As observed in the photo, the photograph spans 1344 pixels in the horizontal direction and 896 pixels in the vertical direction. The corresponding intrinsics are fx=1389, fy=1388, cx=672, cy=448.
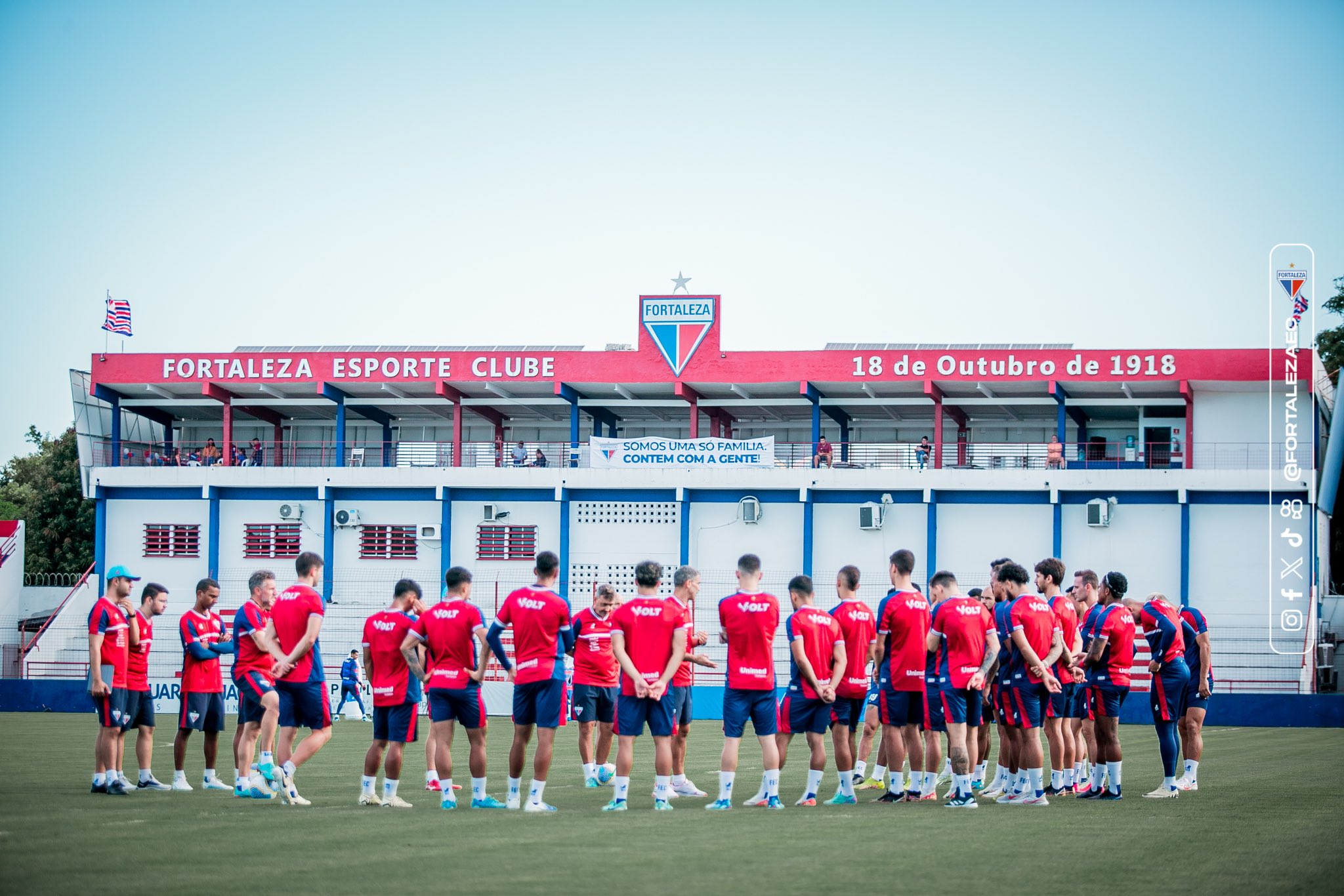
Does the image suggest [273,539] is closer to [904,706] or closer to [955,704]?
[904,706]


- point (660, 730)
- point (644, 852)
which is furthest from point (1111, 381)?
point (644, 852)

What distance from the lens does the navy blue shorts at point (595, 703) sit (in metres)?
13.5

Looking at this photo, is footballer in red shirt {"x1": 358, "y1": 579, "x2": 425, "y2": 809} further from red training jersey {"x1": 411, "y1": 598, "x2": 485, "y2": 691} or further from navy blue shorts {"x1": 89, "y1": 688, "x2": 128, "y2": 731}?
navy blue shorts {"x1": 89, "y1": 688, "x2": 128, "y2": 731}

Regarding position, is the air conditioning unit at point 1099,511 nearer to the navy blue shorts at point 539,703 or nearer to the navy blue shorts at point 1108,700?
the navy blue shorts at point 1108,700

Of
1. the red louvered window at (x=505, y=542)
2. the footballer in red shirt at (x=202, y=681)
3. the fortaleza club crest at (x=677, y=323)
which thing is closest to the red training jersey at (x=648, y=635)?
the footballer in red shirt at (x=202, y=681)

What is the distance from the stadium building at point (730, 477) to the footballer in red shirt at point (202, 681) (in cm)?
1820

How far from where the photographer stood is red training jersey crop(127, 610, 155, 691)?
499 inches

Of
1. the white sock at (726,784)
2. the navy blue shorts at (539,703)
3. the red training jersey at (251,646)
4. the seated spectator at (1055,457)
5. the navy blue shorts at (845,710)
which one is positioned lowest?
the white sock at (726,784)

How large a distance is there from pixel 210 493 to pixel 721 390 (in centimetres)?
1433

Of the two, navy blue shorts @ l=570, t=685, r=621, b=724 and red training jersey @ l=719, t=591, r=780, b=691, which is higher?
red training jersey @ l=719, t=591, r=780, b=691

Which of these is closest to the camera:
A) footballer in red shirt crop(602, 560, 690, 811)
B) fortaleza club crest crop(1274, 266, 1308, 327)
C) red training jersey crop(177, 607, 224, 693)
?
footballer in red shirt crop(602, 560, 690, 811)

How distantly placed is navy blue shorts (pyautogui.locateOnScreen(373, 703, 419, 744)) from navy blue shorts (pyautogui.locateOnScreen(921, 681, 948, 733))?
4.34 meters

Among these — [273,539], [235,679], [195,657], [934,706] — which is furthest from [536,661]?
[273,539]

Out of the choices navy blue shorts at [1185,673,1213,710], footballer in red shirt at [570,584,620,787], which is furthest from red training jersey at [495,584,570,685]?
navy blue shorts at [1185,673,1213,710]
